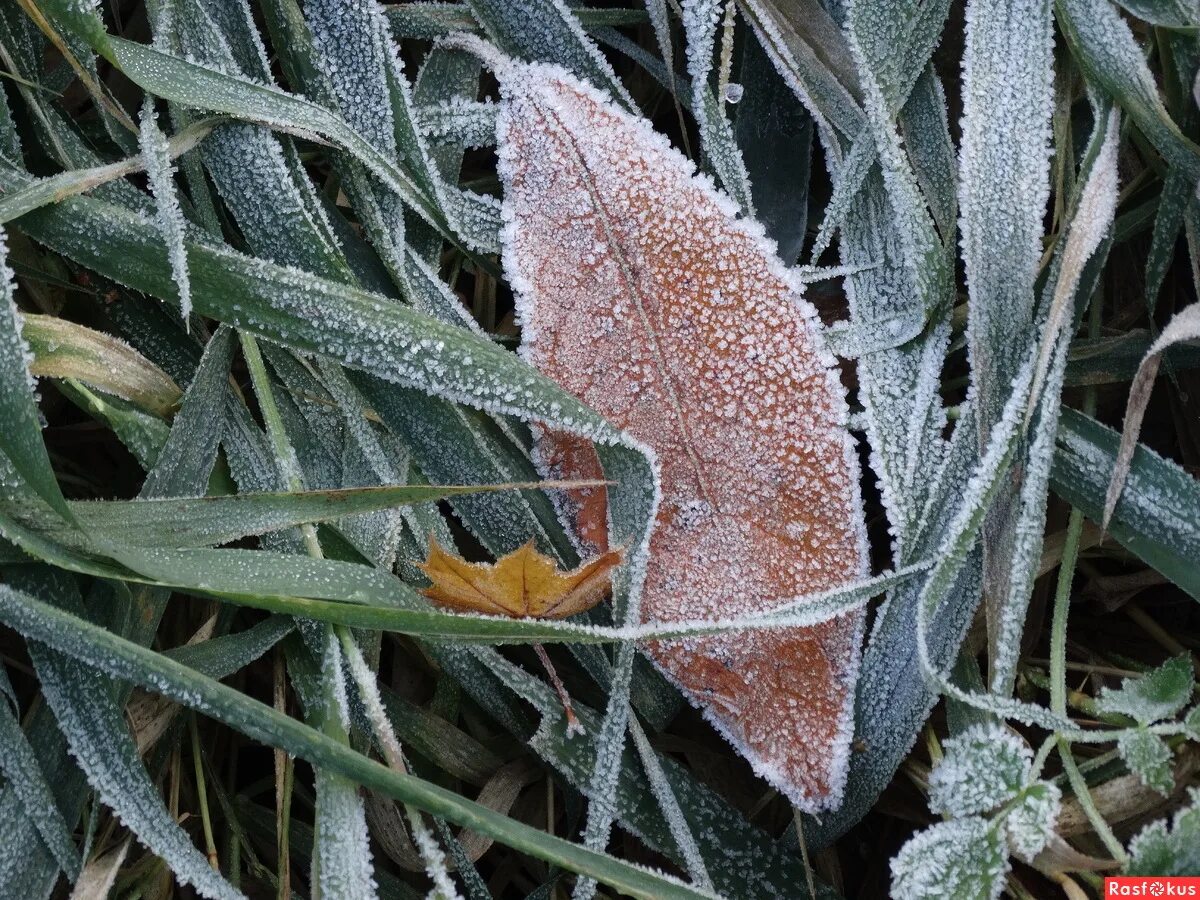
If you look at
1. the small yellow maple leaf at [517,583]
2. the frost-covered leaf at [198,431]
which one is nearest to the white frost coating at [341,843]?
the small yellow maple leaf at [517,583]

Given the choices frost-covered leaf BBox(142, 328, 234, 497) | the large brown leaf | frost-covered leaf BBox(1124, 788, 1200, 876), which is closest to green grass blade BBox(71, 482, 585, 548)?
frost-covered leaf BBox(142, 328, 234, 497)

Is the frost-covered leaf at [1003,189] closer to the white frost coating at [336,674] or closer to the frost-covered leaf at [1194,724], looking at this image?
the frost-covered leaf at [1194,724]

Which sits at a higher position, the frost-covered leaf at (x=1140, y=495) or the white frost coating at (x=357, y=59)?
the white frost coating at (x=357, y=59)

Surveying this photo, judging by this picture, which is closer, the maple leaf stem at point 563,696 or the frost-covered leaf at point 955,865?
the frost-covered leaf at point 955,865

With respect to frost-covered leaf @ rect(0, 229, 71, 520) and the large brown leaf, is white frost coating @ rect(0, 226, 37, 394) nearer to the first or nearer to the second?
frost-covered leaf @ rect(0, 229, 71, 520)

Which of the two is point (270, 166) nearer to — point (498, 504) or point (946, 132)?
point (498, 504)

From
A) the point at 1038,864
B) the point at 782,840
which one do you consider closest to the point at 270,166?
the point at 782,840
